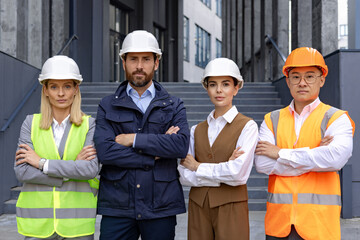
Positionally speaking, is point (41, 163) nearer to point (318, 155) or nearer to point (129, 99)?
point (129, 99)

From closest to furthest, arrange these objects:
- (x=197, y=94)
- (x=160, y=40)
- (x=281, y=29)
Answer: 1. (x=197, y=94)
2. (x=281, y=29)
3. (x=160, y=40)

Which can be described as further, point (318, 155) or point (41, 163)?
point (41, 163)

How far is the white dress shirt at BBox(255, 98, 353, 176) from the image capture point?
8.49 ft

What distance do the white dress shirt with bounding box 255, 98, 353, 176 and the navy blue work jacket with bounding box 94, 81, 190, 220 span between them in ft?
1.95

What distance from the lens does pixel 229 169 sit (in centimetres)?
273

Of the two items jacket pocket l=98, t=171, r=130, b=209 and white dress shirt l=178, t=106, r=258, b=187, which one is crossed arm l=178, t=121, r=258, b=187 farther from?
jacket pocket l=98, t=171, r=130, b=209

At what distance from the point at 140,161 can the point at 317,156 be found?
42.1 inches

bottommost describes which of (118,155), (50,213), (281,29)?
(50,213)

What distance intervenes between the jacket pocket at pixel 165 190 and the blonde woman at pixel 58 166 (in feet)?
1.29

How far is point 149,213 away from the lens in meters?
2.73

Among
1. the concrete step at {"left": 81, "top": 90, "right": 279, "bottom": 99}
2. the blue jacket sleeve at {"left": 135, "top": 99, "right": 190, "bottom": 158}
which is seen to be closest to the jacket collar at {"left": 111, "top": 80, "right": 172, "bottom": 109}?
the blue jacket sleeve at {"left": 135, "top": 99, "right": 190, "bottom": 158}

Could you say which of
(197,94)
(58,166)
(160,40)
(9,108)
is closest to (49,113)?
(58,166)

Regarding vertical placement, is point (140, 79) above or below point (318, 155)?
above

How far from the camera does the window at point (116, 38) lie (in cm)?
1578
